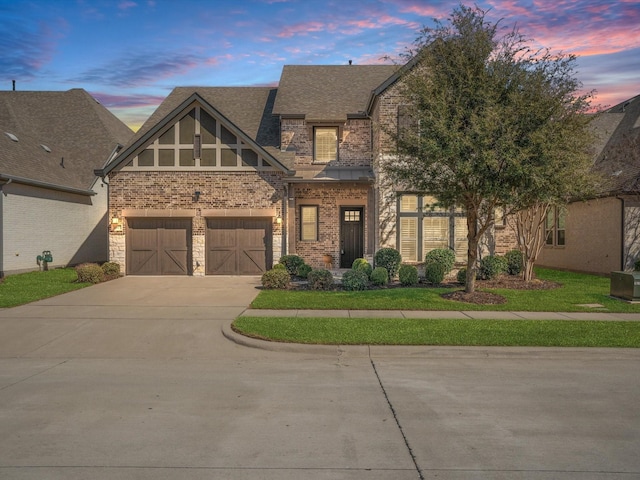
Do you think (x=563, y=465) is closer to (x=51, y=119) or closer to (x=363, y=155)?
(x=363, y=155)

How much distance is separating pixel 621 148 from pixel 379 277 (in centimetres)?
1282

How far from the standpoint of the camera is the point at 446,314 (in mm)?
12516

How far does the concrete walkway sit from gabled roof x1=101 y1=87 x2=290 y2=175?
894 cm

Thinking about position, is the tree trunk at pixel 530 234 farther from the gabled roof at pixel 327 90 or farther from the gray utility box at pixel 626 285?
the gabled roof at pixel 327 90

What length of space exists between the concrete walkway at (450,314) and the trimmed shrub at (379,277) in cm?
449

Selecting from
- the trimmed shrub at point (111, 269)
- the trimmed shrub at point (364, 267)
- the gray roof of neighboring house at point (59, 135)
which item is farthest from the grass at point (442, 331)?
the gray roof of neighboring house at point (59, 135)

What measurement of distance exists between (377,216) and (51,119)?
22187 millimetres

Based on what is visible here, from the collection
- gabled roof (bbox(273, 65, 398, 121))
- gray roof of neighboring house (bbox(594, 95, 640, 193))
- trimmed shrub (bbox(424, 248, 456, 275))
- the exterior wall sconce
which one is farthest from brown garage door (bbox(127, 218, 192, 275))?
gray roof of neighboring house (bbox(594, 95, 640, 193))

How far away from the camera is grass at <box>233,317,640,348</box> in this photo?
9.59m

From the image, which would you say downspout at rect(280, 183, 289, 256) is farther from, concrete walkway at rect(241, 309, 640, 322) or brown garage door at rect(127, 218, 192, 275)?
concrete walkway at rect(241, 309, 640, 322)

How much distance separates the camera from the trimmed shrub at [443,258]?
Answer: 62.4ft

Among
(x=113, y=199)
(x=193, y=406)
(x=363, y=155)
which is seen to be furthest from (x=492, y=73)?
(x=113, y=199)

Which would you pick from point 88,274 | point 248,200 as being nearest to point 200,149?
point 248,200

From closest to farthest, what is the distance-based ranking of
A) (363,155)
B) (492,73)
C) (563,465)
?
(563,465) → (492,73) → (363,155)
